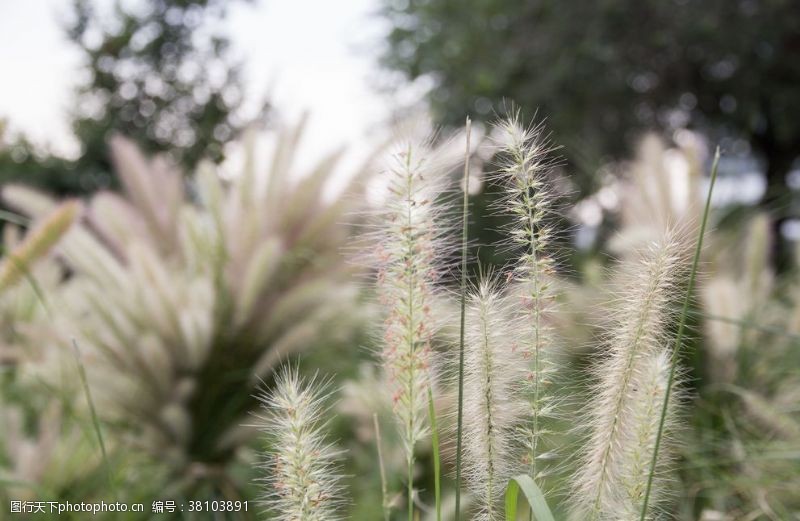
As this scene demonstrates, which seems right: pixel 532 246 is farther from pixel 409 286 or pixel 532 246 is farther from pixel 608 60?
pixel 608 60

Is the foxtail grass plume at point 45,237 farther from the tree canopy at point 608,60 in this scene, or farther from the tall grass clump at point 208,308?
the tree canopy at point 608,60

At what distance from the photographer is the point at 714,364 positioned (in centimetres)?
181

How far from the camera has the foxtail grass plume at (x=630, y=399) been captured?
485 mm

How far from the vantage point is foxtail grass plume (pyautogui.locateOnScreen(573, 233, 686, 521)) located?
485 millimetres

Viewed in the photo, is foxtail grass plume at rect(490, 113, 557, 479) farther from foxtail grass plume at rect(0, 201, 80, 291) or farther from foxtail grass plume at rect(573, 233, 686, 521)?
foxtail grass plume at rect(0, 201, 80, 291)

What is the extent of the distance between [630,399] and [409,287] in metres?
0.18

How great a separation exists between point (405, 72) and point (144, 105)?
2.91 metres

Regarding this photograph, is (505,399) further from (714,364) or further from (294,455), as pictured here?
(714,364)

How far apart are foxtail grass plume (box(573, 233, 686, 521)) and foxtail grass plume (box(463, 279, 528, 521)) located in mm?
53

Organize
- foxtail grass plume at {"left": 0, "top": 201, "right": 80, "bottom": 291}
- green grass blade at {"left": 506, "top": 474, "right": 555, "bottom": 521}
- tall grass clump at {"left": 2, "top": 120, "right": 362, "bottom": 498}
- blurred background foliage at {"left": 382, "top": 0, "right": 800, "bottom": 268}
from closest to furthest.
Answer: green grass blade at {"left": 506, "top": 474, "right": 555, "bottom": 521} → foxtail grass plume at {"left": 0, "top": 201, "right": 80, "bottom": 291} → tall grass clump at {"left": 2, "top": 120, "right": 362, "bottom": 498} → blurred background foliage at {"left": 382, "top": 0, "right": 800, "bottom": 268}

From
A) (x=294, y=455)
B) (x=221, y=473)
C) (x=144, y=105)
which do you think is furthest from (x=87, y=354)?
(x=144, y=105)

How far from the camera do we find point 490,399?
514mm

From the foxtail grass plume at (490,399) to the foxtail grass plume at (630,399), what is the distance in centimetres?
5

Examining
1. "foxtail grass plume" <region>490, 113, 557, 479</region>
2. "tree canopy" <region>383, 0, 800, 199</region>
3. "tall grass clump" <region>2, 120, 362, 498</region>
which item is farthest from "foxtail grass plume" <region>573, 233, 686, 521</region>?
"tree canopy" <region>383, 0, 800, 199</region>
